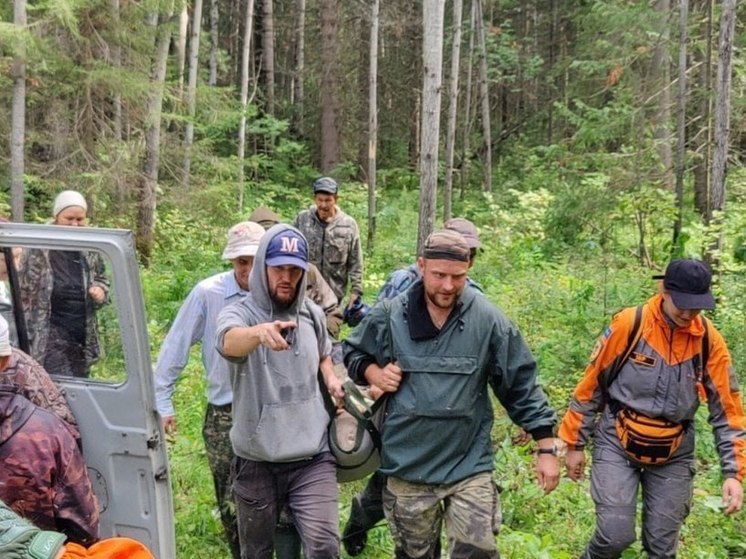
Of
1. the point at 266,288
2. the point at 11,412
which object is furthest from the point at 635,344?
the point at 11,412

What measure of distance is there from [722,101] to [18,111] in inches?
352

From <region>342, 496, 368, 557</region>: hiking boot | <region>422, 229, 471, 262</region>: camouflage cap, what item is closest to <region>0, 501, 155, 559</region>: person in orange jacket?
<region>422, 229, 471, 262</region>: camouflage cap

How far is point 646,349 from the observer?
4.02m

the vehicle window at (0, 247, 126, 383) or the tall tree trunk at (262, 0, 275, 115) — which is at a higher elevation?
the tall tree trunk at (262, 0, 275, 115)

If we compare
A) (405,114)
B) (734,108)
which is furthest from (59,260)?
(405,114)

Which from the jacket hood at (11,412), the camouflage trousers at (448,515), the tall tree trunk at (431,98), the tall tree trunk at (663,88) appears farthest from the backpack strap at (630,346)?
the tall tree trunk at (663,88)

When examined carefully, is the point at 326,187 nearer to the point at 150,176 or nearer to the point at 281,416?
the point at 281,416

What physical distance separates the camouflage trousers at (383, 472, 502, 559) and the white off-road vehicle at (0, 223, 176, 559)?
3.66 ft

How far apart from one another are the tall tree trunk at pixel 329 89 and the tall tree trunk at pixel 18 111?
1228 centimetres

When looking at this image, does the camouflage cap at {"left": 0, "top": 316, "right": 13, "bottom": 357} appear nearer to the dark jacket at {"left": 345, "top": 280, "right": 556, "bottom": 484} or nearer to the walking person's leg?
the walking person's leg

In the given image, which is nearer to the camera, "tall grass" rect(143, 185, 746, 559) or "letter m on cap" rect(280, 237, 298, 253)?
"letter m on cap" rect(280, 237, 298, 253)

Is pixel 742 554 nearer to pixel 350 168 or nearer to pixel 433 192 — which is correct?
pixel 433 192

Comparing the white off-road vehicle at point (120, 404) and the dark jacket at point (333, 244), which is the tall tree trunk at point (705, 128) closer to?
the dark jacket at point (333, 244)

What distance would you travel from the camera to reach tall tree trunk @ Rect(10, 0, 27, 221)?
9953mm
